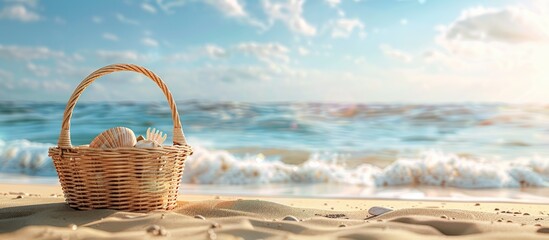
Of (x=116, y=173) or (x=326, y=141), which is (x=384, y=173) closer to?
(x=326, y=141)

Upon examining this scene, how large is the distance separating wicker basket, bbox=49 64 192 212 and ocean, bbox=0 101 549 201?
2441mm

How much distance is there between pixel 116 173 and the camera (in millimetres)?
2877

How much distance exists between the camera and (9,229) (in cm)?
248

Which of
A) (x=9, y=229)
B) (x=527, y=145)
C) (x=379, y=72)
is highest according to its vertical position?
(x=379, y=72)

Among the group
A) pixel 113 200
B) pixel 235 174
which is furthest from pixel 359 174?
pixel 113 200

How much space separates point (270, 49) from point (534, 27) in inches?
188

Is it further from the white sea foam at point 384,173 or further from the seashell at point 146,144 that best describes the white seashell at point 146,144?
the white sea foam at point 384,173

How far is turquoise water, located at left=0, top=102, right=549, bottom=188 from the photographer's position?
6332 mm

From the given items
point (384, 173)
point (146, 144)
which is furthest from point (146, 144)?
point (384, 173)

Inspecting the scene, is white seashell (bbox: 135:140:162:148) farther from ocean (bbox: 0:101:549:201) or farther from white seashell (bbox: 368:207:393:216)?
ocean (bbox: 0:101:549:201)

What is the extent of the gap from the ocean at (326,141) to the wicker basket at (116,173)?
2.44 metres

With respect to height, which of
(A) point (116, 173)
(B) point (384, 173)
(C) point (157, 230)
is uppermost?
(B) point (384, 173)

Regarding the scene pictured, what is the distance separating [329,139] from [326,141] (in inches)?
5.8

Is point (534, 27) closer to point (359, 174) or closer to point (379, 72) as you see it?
point (379, 72)
